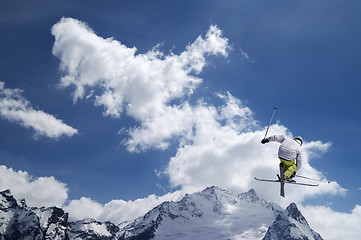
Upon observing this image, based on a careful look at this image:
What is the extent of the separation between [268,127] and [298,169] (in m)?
2.95

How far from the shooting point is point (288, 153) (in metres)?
16.7

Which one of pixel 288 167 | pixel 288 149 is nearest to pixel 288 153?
pixel 288 149

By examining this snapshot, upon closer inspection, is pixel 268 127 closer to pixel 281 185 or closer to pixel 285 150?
pixel 285 150

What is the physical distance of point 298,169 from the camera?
17.4m

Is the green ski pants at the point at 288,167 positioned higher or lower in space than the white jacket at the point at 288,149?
lower

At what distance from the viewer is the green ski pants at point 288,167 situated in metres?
16.8

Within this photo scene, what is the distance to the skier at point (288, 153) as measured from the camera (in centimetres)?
1673

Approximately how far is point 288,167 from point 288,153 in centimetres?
82

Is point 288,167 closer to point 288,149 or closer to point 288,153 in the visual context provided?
point 288,153

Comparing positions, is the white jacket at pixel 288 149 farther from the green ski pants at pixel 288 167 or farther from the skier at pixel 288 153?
the green ski pants at pixel 288 167

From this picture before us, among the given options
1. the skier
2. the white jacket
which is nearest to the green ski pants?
the skier

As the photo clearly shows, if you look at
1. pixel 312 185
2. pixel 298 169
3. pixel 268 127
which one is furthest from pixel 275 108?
pixel 312 185

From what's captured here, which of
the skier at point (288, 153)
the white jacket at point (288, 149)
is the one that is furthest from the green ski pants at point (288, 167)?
the white jacket at point (288, 149)

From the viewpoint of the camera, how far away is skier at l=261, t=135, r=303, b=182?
16.7 metres
